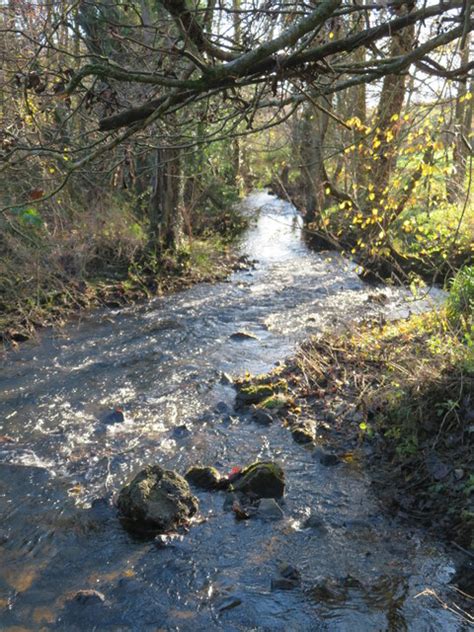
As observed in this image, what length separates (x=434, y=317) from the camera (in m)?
7.84

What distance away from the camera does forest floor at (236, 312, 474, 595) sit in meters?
5.11

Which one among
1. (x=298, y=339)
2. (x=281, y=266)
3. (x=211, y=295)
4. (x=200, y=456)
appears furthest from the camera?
(x=281, y=266)

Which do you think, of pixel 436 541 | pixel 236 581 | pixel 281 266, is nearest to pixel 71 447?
pixel 236 581

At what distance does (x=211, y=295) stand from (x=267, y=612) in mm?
8842

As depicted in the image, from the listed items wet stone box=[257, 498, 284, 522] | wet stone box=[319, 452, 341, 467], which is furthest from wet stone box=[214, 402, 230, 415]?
wet stone box=[257, 498, 284, 522]

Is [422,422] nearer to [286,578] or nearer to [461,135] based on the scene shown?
[286,578]

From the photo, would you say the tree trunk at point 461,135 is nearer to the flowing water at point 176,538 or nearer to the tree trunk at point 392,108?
the tree trunk at point 392,108

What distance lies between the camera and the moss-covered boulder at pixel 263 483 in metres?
5.44

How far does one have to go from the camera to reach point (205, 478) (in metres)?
5.70

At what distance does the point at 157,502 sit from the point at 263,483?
1.00 m

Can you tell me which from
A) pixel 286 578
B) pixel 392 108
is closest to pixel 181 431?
pixel 286 578

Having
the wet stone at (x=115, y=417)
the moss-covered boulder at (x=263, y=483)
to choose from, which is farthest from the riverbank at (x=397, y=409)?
the wet stone at (x=115, y=417)

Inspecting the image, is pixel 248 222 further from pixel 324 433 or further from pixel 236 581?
pixel 236 581

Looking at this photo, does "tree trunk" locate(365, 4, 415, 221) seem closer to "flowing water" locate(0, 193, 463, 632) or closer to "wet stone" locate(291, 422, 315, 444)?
"wet stone" locate(291, 422, 315, 444)
